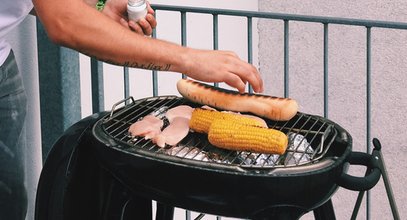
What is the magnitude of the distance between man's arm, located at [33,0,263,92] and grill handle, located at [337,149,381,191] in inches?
11.9

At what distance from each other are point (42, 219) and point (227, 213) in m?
0.56

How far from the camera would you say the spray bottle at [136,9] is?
7.18 feet

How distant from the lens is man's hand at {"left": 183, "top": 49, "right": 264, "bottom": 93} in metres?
1.85

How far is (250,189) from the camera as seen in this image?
1.66 m

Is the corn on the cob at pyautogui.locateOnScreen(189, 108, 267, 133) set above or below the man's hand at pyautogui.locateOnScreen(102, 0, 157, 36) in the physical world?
below

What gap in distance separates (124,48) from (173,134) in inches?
9.3

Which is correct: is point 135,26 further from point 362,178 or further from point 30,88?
point 30,88

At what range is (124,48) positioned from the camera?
183cm

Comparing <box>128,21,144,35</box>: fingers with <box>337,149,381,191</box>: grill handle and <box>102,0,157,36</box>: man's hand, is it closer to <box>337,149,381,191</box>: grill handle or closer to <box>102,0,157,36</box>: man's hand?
<box>102,0,157,36</box>: man's hand

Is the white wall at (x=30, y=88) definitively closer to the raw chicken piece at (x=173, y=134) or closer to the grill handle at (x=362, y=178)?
the raw chicken piece at (x=173, y=134)

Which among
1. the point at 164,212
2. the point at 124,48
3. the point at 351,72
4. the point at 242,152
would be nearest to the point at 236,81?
the point at 242,152

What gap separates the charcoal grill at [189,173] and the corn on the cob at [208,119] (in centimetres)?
4

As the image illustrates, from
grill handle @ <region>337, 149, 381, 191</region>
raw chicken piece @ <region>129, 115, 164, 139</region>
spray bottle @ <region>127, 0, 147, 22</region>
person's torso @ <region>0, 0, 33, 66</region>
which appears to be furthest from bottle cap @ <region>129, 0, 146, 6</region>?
grill handle @ <region>337, 149, 381, 191</region>

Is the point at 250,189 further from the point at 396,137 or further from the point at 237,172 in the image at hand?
the point at 396,137
